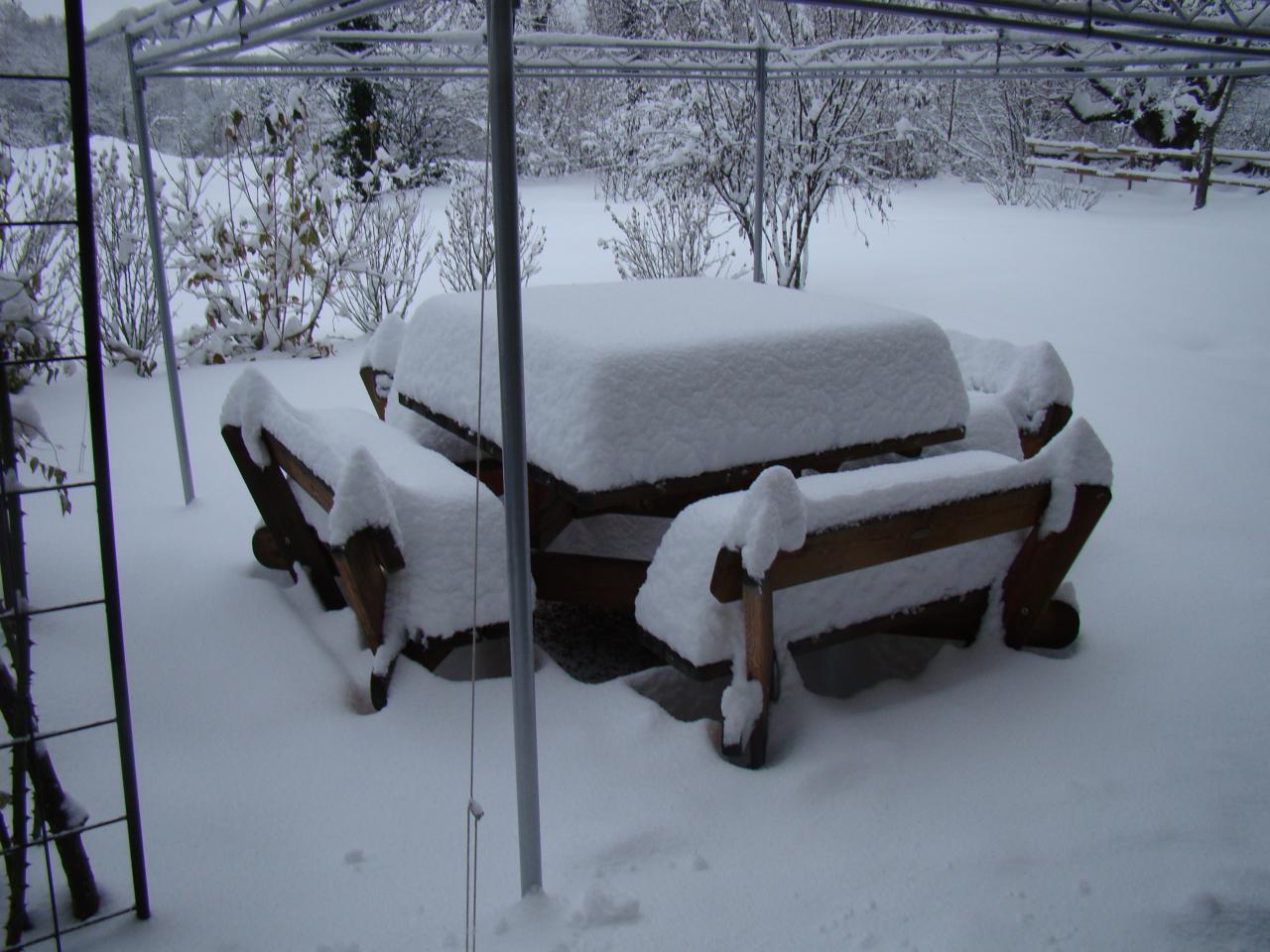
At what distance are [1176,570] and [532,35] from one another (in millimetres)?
3644

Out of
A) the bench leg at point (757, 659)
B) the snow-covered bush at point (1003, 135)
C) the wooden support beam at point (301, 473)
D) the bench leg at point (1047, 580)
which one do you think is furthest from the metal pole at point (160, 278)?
the snow-covered bush at point (1003, 135)

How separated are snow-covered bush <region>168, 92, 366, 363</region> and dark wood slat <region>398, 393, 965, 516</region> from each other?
4458 millimetres

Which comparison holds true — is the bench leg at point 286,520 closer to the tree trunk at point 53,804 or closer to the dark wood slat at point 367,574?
the dark wood slat at point 367,574

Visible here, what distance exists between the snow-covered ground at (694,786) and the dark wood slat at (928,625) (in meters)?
0.07

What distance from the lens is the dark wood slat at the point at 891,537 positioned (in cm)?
236

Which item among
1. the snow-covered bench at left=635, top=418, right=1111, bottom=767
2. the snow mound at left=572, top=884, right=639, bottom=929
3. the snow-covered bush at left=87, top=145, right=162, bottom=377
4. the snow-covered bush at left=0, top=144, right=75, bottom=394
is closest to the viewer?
the snow mound at left=572, top=884, right=639, bottom=929

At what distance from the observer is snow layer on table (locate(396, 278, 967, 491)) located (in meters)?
2.80

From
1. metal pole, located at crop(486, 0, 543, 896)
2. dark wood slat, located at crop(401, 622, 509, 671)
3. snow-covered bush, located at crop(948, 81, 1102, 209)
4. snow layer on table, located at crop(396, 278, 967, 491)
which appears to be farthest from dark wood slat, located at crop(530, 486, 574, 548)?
snow-covered bush, located at crop(948, 81, 1102, 209)

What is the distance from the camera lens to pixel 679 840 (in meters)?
2.25

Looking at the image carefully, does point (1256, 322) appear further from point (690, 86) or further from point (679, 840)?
point (679, 840)

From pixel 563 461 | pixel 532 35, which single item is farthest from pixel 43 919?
pixel 532 35

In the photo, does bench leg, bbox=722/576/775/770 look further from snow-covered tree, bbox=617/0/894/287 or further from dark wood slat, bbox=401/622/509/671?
snow-covered tree, bbox=617/0/894/287

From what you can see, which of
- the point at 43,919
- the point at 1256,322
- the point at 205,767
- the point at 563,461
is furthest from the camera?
the point at 1256,322

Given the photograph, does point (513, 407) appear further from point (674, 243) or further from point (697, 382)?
point (674, 243)
